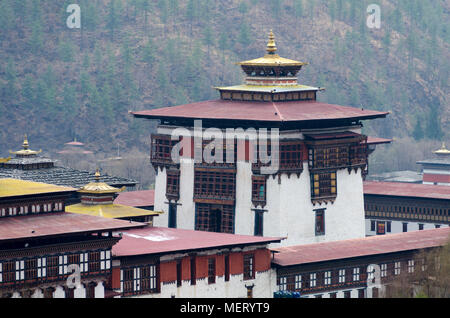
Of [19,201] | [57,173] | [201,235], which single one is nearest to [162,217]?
[57,173]

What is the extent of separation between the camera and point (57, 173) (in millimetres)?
128125

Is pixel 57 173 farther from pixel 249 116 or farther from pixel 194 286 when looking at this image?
pixel 194 286

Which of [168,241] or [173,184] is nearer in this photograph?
[168,241]

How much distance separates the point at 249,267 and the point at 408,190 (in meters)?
40.2

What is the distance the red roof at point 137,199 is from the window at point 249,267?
26560mm

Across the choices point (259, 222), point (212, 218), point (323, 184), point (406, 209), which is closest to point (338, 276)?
point (259, 222)

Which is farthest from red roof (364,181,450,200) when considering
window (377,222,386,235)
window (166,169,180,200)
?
window (166,169,180,200)

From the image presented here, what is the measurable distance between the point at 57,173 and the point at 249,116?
18.9 meters

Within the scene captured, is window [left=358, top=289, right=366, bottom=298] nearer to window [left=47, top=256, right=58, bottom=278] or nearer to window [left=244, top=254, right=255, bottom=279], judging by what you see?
window [left=244, top=254, right=255, bottom=279]

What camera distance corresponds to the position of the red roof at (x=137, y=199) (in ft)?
425

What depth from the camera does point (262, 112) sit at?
119 meters

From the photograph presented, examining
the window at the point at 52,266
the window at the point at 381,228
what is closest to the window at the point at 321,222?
the window at the point at 381,228

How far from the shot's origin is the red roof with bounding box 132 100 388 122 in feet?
387

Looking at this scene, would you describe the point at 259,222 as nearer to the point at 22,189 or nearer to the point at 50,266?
the point at 22,189
